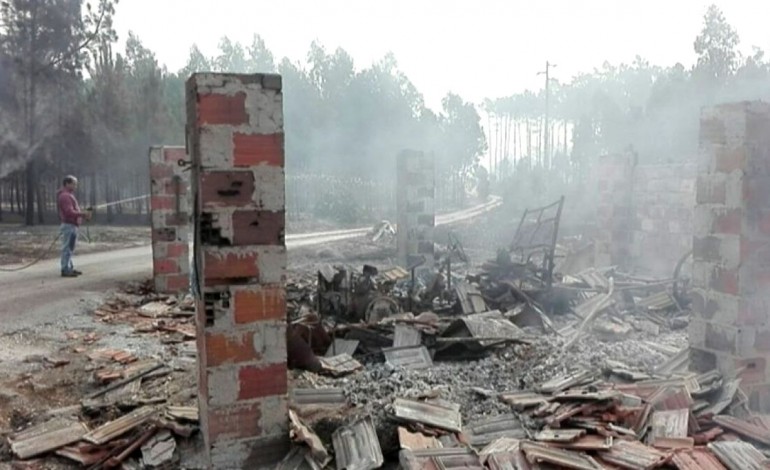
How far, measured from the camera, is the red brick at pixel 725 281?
198 inches

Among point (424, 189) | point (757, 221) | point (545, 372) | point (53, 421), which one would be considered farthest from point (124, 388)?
point (424, 189)

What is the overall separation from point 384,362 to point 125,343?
2.84 metres

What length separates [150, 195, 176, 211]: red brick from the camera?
9.32 meters

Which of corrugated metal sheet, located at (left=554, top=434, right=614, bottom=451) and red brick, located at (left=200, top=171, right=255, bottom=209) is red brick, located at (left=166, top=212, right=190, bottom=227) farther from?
corrugated metal sheet, located at (left=554, top=434, right=614, bottom=451)

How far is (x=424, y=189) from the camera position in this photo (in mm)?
11742

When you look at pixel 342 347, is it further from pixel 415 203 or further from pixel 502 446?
pixel 415 203

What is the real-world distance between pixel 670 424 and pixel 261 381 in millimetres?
2868

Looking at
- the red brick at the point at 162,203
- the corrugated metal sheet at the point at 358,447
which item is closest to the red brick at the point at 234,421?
the corrugated metal sheet at the point at 358,447

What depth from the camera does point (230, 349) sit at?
3846 mm

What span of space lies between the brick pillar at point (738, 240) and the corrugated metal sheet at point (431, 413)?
2.56 meters

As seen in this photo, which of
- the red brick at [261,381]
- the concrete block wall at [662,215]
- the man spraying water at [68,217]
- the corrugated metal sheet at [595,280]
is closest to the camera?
the red brick at [261,381]

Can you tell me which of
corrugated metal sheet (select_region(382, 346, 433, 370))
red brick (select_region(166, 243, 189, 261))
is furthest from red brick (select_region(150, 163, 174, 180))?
corrugated metal sheet (select_region(382, 346, 433, 370))

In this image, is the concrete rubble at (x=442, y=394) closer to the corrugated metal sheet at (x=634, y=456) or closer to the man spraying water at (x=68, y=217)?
the corrugated metal sheet at (x=634, y=456)

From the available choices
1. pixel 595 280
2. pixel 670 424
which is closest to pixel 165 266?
pixel 595 280
